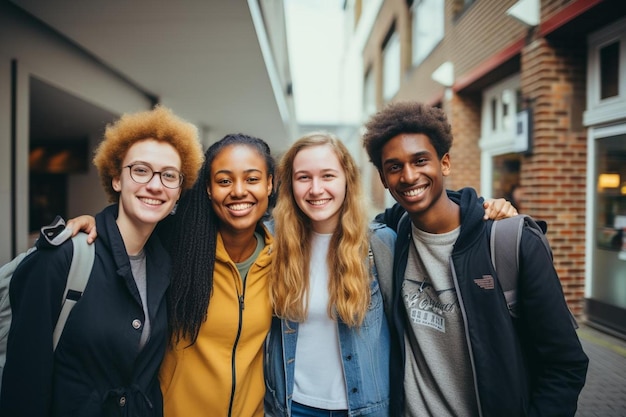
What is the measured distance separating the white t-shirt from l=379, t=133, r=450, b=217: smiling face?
0.72 m

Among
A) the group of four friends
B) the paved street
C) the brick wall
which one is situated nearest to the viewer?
the group of four friends

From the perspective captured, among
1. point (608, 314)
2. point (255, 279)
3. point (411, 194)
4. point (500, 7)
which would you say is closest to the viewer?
point (411, 194)

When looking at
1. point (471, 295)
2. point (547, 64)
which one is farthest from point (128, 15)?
point (547, 64)

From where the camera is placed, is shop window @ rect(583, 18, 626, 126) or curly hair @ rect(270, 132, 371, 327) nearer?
curly hair @ rect(270, 132, 371, 327)

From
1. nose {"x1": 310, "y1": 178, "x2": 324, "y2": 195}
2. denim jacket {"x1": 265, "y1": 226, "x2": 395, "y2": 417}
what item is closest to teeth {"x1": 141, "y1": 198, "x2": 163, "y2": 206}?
nose {"x1": 310, "y1": 178, "x2": 324, "y2": 195}

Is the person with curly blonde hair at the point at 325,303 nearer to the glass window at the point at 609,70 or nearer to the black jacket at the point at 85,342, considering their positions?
the black jacket at the point at 85,342

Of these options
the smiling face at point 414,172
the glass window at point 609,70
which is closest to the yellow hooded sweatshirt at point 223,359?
the smiling face at point 414,172

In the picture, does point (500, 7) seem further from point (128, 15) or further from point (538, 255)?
point (538, 255)

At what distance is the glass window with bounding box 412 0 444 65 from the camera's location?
9359 mm

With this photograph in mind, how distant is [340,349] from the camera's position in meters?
2.12

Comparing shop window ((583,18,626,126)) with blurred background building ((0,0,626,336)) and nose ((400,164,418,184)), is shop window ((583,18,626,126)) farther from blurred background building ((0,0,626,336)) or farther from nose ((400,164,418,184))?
nose ((400,164,418,184))

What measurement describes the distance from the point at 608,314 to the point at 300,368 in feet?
15.0

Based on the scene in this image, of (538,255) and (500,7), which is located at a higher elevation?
(500,7)

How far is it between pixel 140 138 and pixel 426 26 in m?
10.7
